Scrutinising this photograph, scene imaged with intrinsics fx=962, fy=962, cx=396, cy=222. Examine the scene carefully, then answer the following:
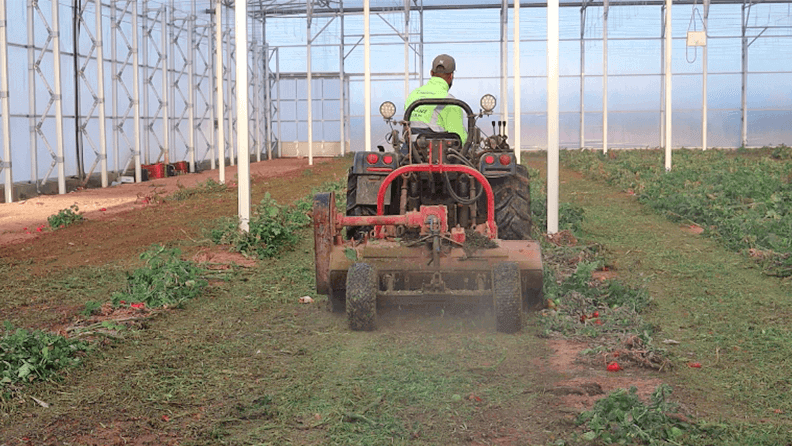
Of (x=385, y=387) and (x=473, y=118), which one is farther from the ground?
(x=473, y=118)

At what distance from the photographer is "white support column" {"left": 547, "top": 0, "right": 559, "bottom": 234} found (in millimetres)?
11945

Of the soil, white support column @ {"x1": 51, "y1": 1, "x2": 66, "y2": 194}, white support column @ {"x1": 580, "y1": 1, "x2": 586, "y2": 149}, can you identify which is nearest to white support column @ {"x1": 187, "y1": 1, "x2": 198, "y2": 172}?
the soil

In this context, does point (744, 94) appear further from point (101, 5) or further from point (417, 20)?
point (101, 5)

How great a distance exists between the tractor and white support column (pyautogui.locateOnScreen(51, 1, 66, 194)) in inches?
611

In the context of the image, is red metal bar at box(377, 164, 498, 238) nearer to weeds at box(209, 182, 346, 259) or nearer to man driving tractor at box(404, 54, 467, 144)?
man driving tractor at box(404, 54, 467, 144)

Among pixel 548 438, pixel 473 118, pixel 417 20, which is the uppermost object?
pixel 417 20

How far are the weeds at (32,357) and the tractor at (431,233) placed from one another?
1.96 meters

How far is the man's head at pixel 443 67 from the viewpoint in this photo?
8336 mm

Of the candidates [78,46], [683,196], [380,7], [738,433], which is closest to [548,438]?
[738,433]

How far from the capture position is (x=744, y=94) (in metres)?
38.0

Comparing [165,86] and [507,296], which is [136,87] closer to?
[165,86]

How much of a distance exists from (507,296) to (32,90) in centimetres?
1794

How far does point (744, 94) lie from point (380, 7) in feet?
48.8

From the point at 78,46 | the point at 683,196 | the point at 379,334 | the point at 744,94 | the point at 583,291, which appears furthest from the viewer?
the point at 744,94
